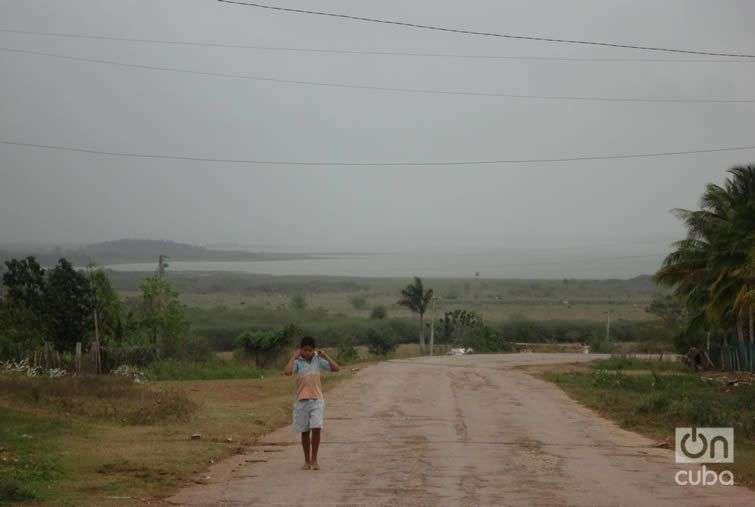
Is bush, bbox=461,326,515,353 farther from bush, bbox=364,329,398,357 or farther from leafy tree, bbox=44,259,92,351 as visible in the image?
leafy tree, bbox=44,259,92,351

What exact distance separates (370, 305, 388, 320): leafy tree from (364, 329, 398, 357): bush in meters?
18.0

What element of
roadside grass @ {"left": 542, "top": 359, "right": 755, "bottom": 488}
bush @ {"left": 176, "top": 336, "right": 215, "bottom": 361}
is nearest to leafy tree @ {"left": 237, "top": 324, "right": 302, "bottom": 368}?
bush @ {"left": 176, "top": 336, "right": 215, "bottom": 361}

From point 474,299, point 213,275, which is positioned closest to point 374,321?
point 213,275

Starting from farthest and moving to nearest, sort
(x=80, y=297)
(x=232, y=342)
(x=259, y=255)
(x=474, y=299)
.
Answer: (x=474, y=299), (x=259, y=255), (x=232, y=342), (x=80, y=297)

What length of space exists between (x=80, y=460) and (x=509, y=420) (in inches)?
369

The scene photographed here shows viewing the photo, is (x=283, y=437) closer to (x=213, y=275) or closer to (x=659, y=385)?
(x=659, y=385)

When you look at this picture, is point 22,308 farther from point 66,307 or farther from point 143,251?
point 143,251

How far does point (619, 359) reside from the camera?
4919cm

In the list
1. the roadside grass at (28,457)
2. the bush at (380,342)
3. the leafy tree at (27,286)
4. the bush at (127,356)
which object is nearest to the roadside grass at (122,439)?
the roadside grass at (28,457)

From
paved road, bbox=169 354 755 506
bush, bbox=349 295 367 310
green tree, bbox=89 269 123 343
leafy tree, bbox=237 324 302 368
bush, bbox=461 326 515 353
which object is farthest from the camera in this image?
bush, bbox=349 295 367 310

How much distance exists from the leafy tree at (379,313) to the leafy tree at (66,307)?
5424 cm

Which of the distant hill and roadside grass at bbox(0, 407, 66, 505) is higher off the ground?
the distant hill

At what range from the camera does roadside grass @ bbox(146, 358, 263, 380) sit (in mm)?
35062

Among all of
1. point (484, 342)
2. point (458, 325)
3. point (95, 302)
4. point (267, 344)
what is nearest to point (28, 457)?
point (95, 302)
